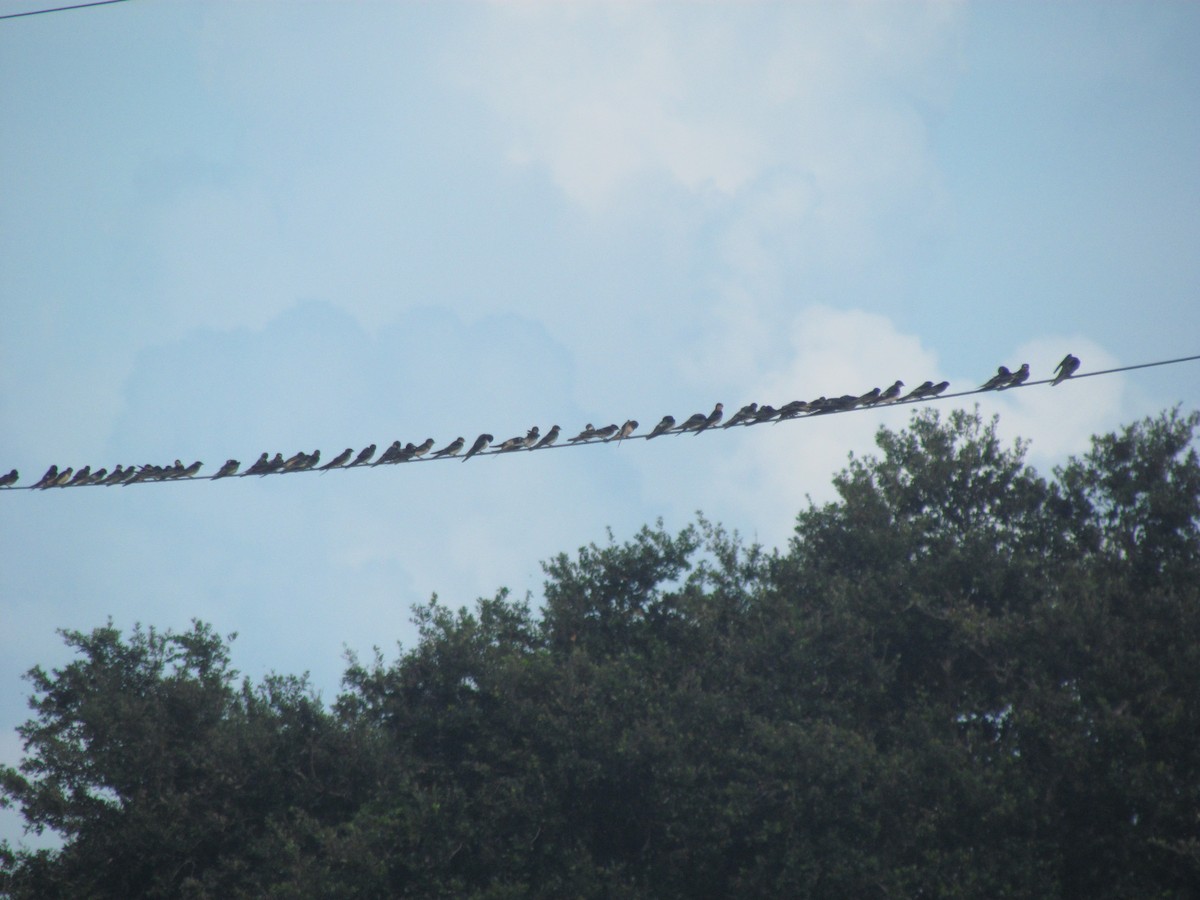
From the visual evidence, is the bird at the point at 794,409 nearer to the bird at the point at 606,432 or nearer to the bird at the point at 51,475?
the bird at the point at 606,432

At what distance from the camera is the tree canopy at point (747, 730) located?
18406 millimetres

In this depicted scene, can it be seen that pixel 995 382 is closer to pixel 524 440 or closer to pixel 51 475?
pixel 524 440

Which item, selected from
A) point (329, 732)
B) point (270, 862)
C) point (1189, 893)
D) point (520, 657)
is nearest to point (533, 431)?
point (520, 657)

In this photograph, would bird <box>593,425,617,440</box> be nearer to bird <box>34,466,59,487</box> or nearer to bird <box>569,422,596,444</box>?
bird <box>569,422,596,444</box>

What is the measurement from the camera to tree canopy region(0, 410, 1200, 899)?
18.4 metres

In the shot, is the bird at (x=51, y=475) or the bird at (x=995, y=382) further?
the bird at (x=51, y=475)

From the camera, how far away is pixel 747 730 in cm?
2069

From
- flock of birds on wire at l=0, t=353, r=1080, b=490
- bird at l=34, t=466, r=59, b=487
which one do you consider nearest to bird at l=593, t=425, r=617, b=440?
flock of birds on wire at l=0, t=353, r=1080, b=490

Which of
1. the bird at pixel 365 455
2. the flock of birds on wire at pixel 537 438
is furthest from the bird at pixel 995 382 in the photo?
the bird at pixel 365 455

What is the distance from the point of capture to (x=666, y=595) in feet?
80.5

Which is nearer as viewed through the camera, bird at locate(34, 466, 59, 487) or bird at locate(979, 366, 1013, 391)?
bird at locate(979, 366, 1013, 391)

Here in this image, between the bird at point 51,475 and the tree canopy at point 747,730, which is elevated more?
the bird at point 51,475

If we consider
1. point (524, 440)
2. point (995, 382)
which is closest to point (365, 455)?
point (524, 440)

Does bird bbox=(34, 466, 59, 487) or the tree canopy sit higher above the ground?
bird bbox=(34, 466, 59, 487)
